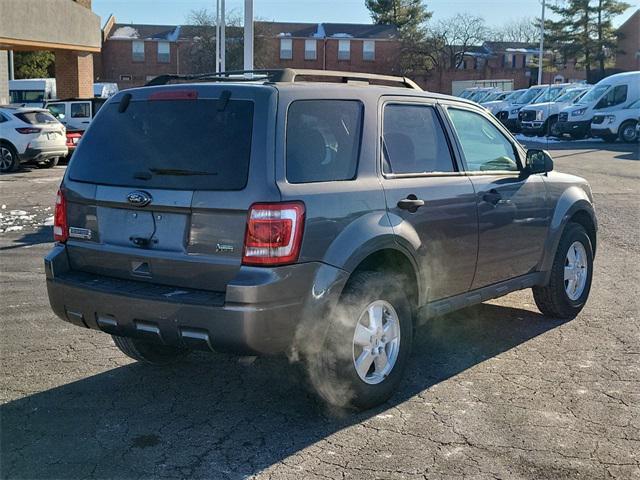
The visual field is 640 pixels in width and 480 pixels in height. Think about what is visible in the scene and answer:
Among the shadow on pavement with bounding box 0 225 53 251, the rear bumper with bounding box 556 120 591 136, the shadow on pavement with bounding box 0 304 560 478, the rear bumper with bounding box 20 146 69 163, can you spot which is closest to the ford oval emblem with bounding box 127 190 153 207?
the shadow on pavement with bounding box 0 304 560 478

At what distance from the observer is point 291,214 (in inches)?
157

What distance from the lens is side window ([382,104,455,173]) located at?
484 centimetres

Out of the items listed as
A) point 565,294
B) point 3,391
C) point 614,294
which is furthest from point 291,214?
point 614,294

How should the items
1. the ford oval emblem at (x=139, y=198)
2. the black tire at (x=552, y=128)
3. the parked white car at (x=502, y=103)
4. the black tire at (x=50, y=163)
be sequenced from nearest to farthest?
the ford oval emblem at (x=139, y=198) → the black tire at (x=50, y=163) → the black tire at (x=552, y=128) → the parked white car at (x=502, y=103)

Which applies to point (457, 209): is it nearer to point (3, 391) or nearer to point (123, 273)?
point (123, 273)

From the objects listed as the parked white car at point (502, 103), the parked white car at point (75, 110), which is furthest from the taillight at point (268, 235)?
the parked white car at point (502, 103)

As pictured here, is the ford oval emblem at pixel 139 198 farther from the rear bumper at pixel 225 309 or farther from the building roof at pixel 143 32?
the building roof at pixel 143 32

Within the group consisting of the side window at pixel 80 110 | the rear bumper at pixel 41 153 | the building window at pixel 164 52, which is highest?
the building window at pixel 164 52

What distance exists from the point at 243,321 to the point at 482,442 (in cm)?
145

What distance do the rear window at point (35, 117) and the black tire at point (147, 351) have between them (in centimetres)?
1474

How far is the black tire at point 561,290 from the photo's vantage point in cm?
633

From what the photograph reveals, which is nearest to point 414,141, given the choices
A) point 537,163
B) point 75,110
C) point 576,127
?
point 537,163

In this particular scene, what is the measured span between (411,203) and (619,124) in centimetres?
2597

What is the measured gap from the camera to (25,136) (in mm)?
18438
